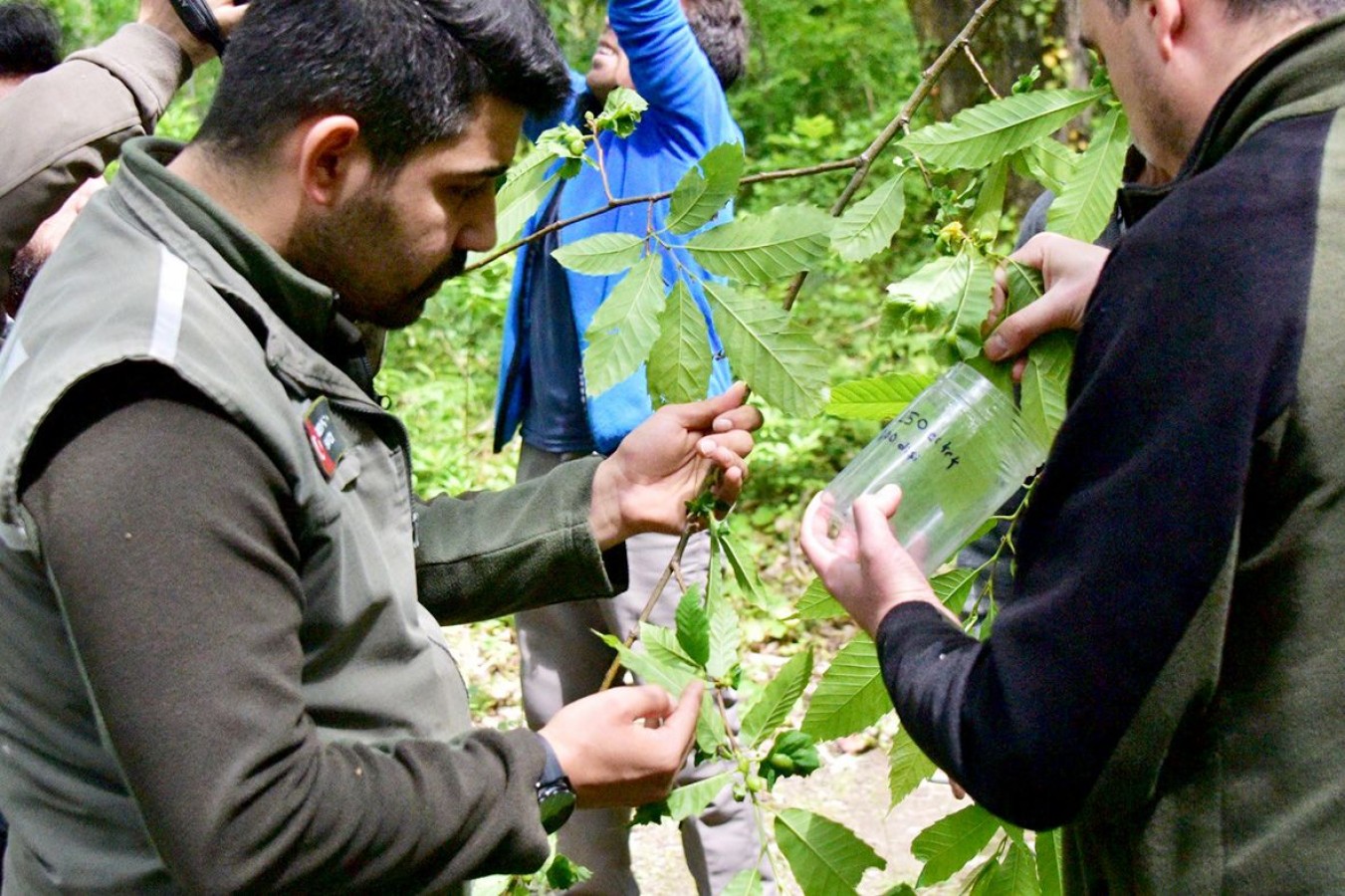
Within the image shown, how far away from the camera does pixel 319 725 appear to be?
131 centimetres

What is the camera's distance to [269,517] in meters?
1.14

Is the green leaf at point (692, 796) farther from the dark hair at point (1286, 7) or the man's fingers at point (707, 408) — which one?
the dark hair at point (1286, 7)

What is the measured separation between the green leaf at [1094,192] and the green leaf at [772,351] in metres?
0.34

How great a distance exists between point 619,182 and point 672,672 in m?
1.62

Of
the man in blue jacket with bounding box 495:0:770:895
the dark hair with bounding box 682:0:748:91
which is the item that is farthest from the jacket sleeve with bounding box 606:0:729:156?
the dark hair with bounding box 682:0:748:91

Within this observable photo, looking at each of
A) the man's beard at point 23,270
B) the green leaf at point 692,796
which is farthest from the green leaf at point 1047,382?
the man's beard at point 23,270

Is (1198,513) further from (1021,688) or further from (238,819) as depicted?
(238,819)

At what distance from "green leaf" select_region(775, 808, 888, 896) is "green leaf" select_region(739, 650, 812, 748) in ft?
0.36

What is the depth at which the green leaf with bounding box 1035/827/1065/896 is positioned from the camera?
1.76 meters

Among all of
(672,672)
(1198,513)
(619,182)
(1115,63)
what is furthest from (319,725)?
(619,182)

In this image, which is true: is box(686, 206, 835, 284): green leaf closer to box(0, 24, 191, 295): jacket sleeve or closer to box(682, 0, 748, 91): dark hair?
box(0, 24, 191, 295): jacket sleeve

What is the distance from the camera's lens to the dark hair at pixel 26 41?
2611 millimetres

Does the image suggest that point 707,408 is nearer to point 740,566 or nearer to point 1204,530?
point 740,566

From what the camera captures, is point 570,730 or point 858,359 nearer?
point 570,730
